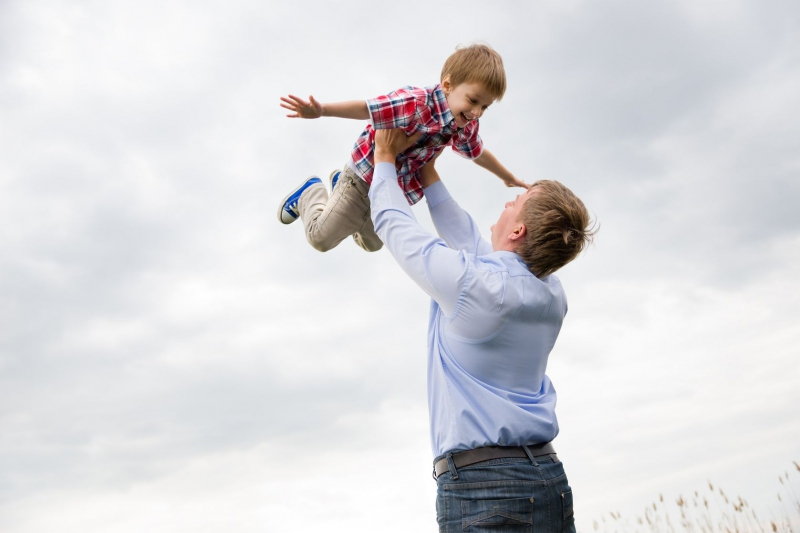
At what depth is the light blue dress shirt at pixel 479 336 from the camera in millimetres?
3080

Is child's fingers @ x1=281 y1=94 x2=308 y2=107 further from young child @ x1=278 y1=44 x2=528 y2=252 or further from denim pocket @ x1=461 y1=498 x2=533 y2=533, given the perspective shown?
denim pocket @ x1=461 y1=498 x2=533 y2=533

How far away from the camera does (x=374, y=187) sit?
11.4 ft

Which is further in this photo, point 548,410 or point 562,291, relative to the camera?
point 562,291

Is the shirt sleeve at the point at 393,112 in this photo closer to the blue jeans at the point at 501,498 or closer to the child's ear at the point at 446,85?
the child's ear at the point at 446,85

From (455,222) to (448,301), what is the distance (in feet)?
3.68

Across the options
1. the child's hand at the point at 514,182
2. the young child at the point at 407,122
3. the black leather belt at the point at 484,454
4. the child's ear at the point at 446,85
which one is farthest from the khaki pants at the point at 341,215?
the black leather belt at the point at 484,454

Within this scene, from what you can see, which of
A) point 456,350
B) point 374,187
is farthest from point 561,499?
point 374,187

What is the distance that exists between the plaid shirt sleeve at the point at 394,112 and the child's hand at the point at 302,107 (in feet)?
0.97

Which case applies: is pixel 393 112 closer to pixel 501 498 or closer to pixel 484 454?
pixel 484 454

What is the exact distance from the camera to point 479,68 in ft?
13.5

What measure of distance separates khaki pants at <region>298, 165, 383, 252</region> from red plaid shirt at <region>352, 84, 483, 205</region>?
0.11m

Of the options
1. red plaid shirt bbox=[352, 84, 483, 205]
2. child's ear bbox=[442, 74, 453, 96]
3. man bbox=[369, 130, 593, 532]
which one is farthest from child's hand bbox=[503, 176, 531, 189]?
man bbox=[369, 130, 593, 532]

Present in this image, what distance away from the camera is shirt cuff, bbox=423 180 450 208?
14.0 ft

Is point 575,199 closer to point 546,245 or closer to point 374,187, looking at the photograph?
point 546,245
